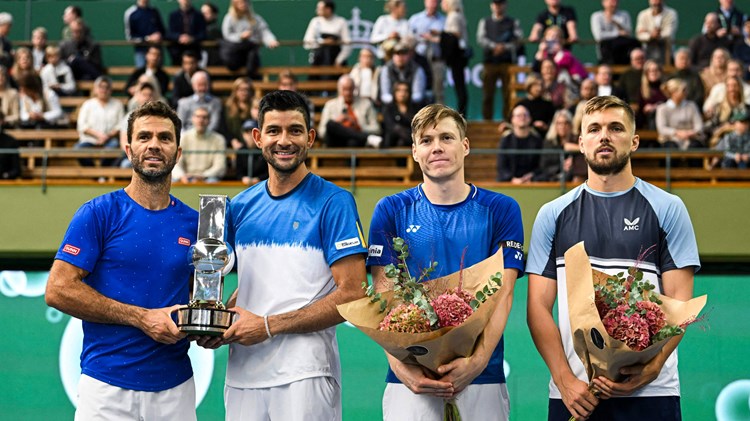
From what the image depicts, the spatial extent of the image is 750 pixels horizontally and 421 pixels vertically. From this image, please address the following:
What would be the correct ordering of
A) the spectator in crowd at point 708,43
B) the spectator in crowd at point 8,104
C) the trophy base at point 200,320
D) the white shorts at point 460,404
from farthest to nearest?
the spectator in crowd at point 708,43 < the spectator in crowd at point 8,104 < the white shorts at point 460,404 < the trophy base at point 200,320

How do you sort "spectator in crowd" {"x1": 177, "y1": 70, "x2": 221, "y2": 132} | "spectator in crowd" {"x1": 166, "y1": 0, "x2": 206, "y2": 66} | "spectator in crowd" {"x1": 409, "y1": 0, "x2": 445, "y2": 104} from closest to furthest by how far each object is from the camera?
"spectator in crowd" {"x1": 177, "y1": 70, "x2": 221, "y2": 132} → "spectator in crowd" {"x1": 409, "y1": 0, "x2": 445, "y2": 104} → "spectator in crowd" {"x1": 166, "y1": 0, "x2": 206, "y2": 66}

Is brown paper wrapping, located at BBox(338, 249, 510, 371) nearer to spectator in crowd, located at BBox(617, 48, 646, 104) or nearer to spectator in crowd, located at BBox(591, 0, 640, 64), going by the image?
spectator in crowd, located at BBox(617, 48, 646, 104)

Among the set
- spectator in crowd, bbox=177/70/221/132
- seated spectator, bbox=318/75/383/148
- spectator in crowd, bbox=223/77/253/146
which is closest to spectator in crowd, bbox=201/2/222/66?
spectator in crowd, bbox=177/70/221/132

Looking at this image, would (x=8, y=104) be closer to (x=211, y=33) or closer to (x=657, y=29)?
(x=211, y=33)

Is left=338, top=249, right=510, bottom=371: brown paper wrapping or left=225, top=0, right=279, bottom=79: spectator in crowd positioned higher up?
left=225, top=0, right=279, bottom=79: spectator in crowd

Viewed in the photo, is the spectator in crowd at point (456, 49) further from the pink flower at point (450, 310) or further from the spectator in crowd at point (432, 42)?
the pink flower at point (450, 310)

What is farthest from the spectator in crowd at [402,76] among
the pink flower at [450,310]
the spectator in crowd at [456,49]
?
the pink flower at [450,310]

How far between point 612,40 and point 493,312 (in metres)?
10.7

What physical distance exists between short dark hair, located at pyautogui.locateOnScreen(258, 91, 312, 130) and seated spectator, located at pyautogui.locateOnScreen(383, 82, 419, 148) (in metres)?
7.21

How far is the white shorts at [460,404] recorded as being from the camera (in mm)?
4848

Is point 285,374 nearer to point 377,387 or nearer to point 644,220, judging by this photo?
point 644,220

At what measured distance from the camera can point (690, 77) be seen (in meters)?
13.2

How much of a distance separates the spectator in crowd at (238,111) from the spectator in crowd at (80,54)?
3.20 meters

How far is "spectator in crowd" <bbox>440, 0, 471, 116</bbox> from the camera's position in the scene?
14.1 meters
